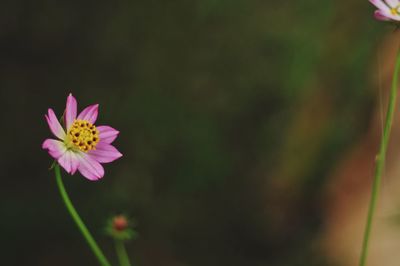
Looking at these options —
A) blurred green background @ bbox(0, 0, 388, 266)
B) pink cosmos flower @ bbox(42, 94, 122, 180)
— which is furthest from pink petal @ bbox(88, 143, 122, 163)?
blurred green background @ bbox(0, 0, 388, 266)

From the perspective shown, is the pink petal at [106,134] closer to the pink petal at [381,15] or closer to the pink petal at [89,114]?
the pink petal at [89,114]

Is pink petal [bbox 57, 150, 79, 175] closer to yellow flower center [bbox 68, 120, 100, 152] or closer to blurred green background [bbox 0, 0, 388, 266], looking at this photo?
yellow flower center [bbox 68, 120, 100, 152]

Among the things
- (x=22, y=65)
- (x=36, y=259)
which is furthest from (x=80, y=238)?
(x=22, y=65)

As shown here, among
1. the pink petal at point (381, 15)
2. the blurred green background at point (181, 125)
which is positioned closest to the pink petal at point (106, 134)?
the pink petal at point (381, 15)

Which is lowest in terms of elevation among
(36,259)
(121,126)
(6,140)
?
(36,259)

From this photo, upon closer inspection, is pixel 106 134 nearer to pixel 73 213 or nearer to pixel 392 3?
pixel 73 213

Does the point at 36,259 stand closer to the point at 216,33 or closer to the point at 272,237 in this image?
the point at 272,237

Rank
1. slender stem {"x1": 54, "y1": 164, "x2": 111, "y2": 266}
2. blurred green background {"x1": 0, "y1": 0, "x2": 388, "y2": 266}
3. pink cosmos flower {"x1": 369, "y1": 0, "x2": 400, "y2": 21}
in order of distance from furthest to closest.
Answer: blurred green background {"x1": 0, "y1": 0, "x2": 388, "y2": 266} < pink cosmos flower {"x1": 369, "y1": 0, "x2": 400, "y2": 21} < slender stem {"x1": 54, "y1": 164, "x2": 111, "y2": 266}
